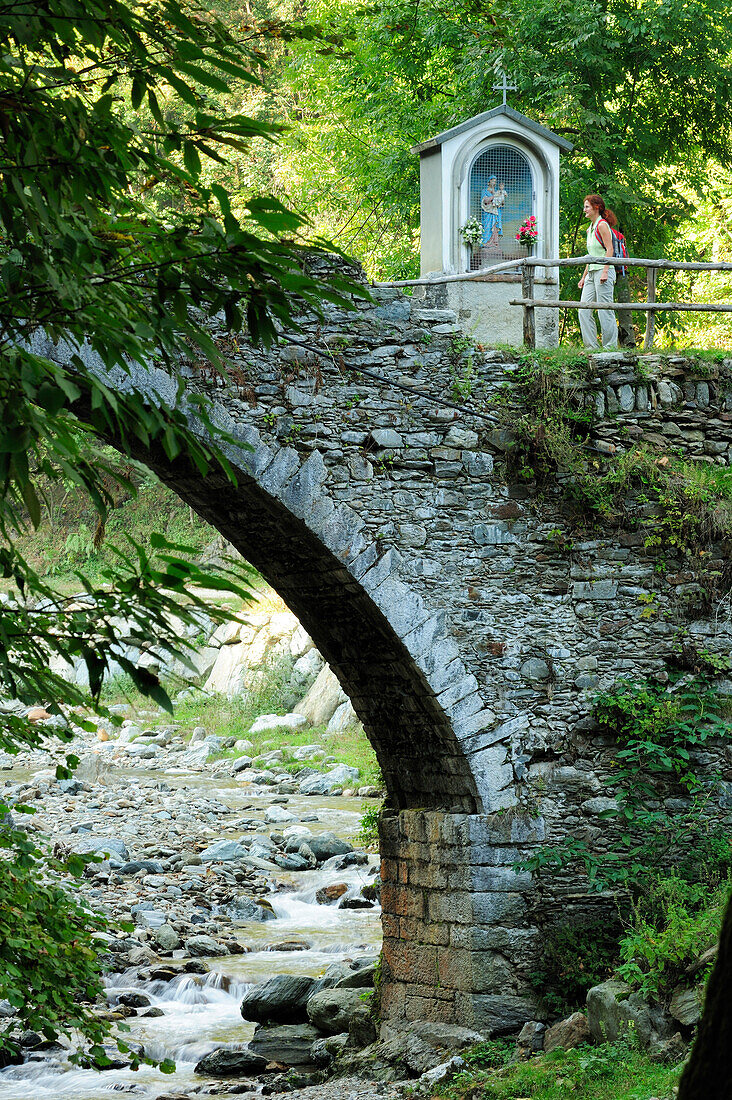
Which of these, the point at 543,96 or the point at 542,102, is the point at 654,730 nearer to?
the point at 543,96

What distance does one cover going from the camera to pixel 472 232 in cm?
721

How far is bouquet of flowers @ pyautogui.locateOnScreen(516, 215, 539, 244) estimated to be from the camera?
7301mm

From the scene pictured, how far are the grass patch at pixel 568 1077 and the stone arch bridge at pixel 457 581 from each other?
422 mm

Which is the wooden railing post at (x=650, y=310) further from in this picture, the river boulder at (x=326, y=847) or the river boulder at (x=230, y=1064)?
the river boulder at (x=326, y=847)

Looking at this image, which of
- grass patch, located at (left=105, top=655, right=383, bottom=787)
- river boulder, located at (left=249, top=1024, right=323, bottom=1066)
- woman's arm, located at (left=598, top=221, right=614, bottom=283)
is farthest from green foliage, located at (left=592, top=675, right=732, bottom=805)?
grass patch, located at (left=105, top=655, right=383, bottom=787)

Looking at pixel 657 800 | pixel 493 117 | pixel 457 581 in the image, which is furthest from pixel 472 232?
pixel 657 800

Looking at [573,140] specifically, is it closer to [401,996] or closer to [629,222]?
[629,222]

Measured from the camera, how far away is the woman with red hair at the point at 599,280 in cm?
690

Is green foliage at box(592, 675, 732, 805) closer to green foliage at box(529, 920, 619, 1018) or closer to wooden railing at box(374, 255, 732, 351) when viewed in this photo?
green foliage at box(529, 920, 619, 1018)

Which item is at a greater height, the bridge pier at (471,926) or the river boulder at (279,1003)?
the bridge pier at (471,926)

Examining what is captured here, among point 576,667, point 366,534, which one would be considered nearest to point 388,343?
point 366,534

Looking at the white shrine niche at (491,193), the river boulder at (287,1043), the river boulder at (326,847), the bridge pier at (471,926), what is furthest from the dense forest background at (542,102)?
the river boulder at (287,1043)

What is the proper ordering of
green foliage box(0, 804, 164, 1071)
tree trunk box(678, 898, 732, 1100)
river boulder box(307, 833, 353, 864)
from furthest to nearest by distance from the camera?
river boulder box(307, 833, 353, 864), green foliage box(0, 804, 164, 1071), tree trunk box(678, 898, 732, 1100)

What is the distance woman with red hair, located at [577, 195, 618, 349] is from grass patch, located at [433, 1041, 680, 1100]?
13.4 feet
